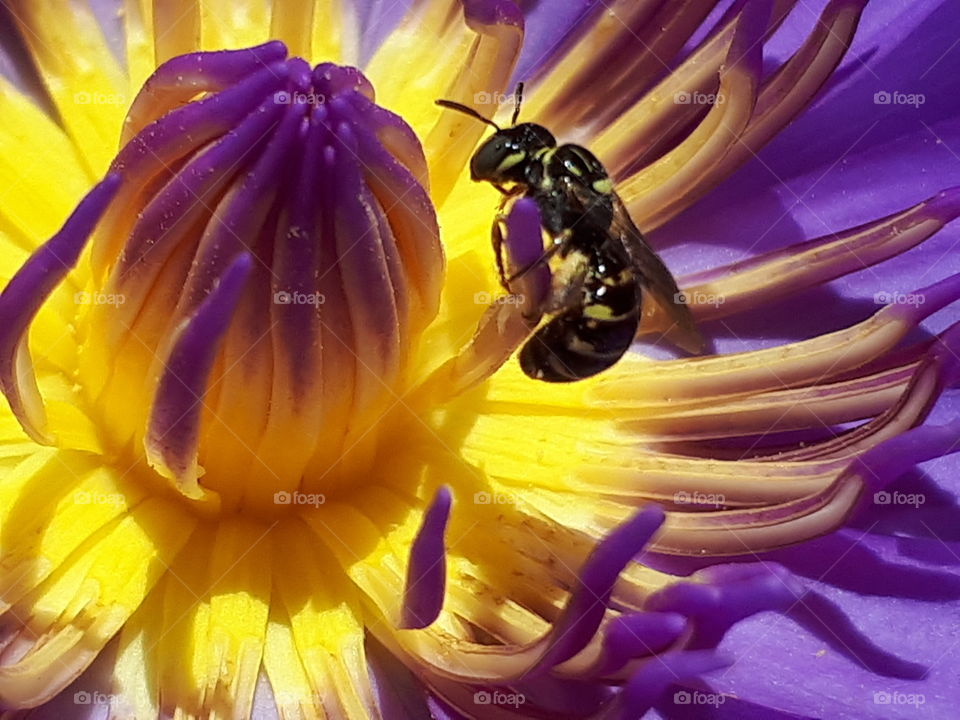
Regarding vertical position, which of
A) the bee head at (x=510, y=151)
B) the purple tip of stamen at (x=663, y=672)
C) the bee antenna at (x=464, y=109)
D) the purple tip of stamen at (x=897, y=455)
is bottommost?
the purple tip of stamen at (x=663, y=672)

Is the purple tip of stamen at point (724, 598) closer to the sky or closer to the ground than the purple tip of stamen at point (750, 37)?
closer to the ground

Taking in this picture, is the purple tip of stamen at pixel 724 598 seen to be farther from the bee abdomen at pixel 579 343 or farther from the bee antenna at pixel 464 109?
the bee antenna at pixel 464 109

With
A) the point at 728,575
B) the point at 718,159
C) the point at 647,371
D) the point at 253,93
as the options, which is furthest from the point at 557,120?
the point at 728,575

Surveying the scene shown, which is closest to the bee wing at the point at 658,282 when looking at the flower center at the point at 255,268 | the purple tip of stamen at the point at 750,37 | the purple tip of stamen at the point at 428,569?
the flower center at the point at 255,268

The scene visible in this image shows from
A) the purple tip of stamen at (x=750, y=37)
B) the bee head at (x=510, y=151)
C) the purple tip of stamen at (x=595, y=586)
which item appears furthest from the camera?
the purple tip of stamen at (x=750, y=37)

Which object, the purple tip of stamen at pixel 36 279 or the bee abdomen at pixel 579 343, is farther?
the bee abdomen at pixel 579 343

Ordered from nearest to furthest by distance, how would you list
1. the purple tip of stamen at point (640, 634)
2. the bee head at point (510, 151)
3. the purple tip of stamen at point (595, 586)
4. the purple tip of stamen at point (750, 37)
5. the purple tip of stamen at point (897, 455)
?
the purple tip of stamen at point (595, 586), the purple tip of stamen at point (640, 634), the purple tip of stamen at point (897, 455), the bee head at point (510, 151), the purple tip of stamen at point (750, 37)
